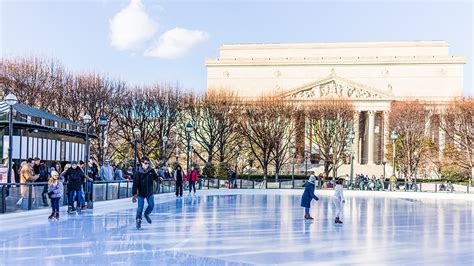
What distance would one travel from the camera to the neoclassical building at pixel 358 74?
7831 cm

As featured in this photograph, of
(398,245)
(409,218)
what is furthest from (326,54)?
(398,245)

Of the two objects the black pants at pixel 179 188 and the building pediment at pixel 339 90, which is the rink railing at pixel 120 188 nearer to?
the black pants at pixel 179 188

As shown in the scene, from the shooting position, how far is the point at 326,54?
84250 millimetres

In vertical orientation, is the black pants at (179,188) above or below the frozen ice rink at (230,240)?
above

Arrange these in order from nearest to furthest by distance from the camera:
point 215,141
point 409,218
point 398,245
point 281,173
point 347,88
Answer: point 398,245 < point 409,218 < point 215,141 < point 281,173 < point 347,88

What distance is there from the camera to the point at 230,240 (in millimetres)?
14297

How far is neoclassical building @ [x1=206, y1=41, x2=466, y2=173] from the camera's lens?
7831cm

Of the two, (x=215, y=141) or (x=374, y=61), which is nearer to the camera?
(x=215, y=141)

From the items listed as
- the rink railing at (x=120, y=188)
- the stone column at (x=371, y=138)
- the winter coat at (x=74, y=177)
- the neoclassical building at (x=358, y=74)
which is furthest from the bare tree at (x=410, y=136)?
the winter coat at (x=74, y=177)

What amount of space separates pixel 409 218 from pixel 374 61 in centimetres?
6158

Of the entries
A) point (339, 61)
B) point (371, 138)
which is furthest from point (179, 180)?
point (339, 61)

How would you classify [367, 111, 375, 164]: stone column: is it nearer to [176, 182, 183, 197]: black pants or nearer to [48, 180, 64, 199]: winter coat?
[176, 182, 183, 197]: black pants

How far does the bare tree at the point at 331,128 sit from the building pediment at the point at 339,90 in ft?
38.5

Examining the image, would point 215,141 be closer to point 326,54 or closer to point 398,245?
point 326,54
